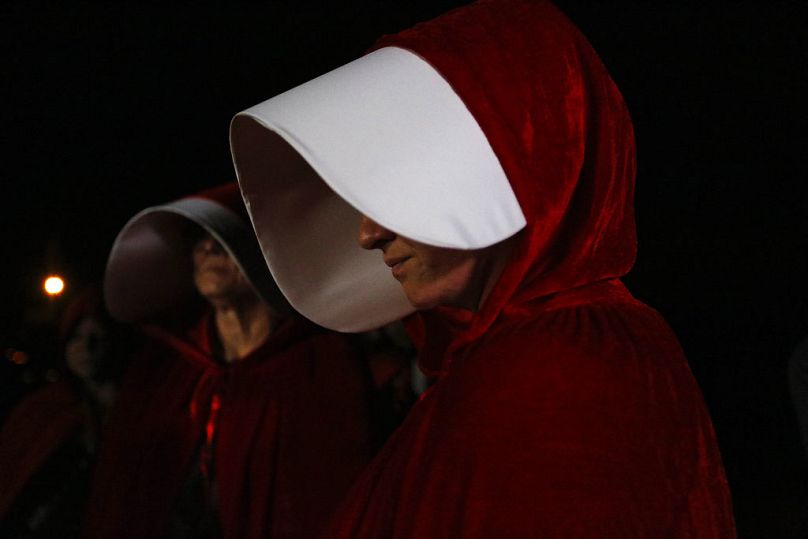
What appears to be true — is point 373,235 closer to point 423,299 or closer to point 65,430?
point 423,299

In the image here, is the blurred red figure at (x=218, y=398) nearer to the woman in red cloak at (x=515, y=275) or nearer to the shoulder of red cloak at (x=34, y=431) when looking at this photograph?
the shoulder of red cloak at (x=34, y=431)

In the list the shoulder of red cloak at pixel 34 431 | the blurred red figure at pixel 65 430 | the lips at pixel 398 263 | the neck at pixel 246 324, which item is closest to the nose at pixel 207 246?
the neck at pixel 246 324

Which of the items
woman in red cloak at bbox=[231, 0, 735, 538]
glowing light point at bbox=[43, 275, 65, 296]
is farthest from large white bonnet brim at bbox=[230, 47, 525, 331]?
glowing light point at bbox=[43, 275, 65, 296]

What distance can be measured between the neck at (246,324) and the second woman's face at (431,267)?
3.86 ft

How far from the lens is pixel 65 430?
247 cm

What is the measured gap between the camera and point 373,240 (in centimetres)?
113

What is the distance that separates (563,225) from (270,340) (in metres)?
1.28

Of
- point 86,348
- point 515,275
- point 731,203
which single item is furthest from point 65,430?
point 515,275

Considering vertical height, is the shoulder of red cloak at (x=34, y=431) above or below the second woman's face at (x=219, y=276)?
below

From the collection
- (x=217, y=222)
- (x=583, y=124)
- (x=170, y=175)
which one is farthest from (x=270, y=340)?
(x=583, y=124)

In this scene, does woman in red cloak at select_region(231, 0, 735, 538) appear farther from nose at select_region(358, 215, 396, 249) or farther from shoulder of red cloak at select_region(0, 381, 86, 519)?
shoulder of red cloak at select_region(0, 381, 86, 519)

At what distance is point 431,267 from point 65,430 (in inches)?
63.0

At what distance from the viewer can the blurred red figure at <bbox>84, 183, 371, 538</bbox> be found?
2109mm

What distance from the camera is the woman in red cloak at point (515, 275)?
956mm
